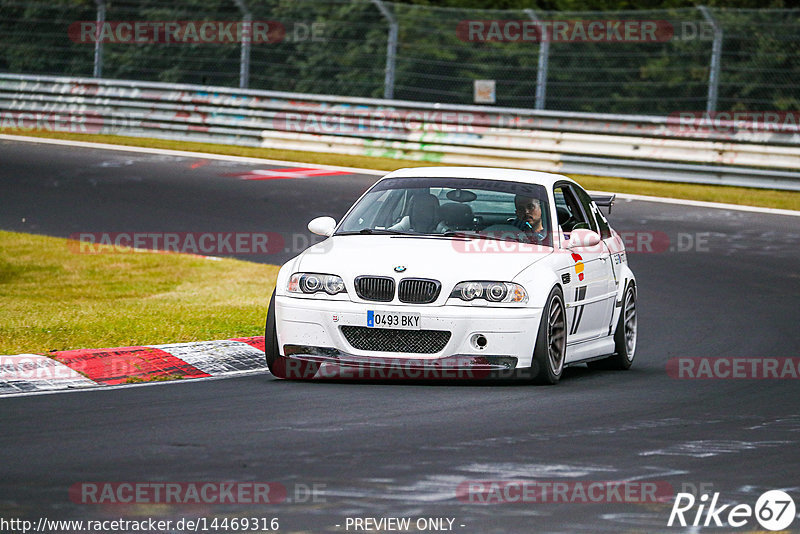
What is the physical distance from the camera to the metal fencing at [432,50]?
2273 centimetres

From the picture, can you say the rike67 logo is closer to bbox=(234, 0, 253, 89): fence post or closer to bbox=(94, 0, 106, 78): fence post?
bbox=(234, 0, 253, 89): fence post

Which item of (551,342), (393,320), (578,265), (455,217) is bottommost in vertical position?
(551,342)

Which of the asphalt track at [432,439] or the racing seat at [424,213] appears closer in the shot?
the asphalt track at [432,439]

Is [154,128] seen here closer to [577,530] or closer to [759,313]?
[759,313]

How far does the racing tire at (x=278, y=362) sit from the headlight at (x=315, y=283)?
0.58 feet

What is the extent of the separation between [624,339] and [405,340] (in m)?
2.65

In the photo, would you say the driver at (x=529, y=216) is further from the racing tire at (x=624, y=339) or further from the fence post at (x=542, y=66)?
the fence post at (x=542, y=66)

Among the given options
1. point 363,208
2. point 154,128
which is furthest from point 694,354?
point 154,128

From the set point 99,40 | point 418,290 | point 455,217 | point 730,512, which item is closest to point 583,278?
point 455,217

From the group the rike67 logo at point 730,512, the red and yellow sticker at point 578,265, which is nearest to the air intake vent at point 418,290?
the red and yellow sticker at point 578,265

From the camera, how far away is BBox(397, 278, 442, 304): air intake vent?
351 inches

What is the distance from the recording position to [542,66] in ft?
77.1

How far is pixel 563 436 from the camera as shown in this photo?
7.39 meters

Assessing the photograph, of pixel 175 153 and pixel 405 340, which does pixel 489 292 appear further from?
pixel 175 153
